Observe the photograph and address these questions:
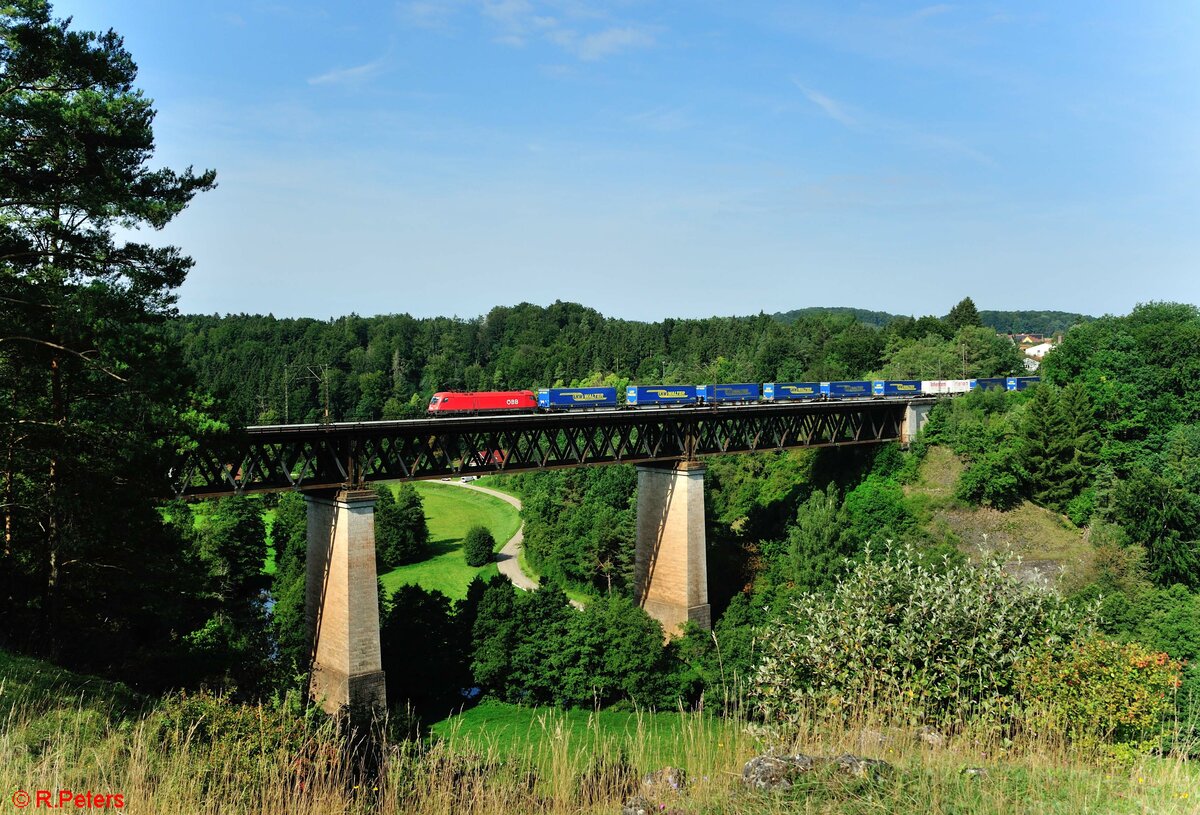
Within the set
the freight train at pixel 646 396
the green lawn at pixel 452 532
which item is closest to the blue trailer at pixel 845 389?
the freight train at pixel 646 396

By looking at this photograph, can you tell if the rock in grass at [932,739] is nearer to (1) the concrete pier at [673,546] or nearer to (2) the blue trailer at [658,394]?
(1) the concrete pier at [673,546]

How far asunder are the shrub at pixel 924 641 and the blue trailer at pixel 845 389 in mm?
49457

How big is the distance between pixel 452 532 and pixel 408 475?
56103 mm

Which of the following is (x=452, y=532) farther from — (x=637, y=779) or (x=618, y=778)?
(x=637, y=779)

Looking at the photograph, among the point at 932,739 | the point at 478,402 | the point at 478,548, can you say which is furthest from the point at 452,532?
the point at 932,739

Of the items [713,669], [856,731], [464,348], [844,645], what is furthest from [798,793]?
[464,348]

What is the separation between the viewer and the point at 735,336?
163 metres

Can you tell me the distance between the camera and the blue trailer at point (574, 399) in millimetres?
55031

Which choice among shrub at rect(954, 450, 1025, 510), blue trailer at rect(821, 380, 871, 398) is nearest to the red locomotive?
blue trailer at rect(821, 380, 871, 398)

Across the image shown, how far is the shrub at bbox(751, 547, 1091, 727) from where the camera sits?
1546cm

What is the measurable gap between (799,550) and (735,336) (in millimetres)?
119480

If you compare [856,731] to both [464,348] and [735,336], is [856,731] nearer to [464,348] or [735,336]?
[735,336]

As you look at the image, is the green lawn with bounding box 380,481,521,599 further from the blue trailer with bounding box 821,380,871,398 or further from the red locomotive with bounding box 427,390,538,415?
the blue trailer with bounding box 821,380,871,398

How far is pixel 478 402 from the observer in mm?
56781
